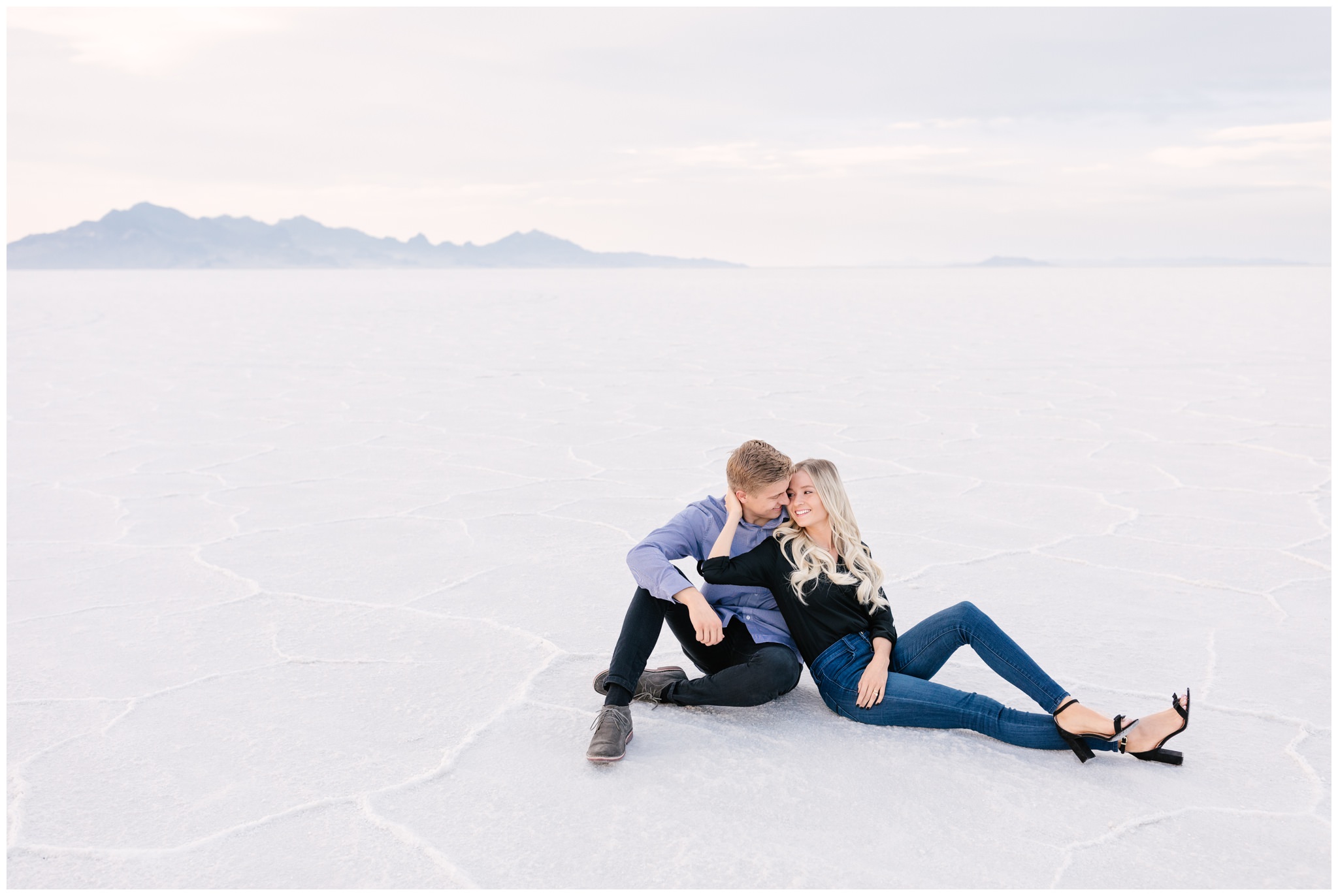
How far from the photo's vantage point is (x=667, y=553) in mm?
2133

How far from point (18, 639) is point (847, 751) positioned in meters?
1.89

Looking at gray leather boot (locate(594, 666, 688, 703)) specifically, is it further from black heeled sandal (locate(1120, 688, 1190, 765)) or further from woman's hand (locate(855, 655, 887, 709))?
black heeled sandal (locate(1120, 688, 1190, 765))

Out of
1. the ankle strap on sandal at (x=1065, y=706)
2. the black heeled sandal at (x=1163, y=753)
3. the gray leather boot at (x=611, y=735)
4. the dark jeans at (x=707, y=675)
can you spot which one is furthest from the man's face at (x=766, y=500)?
the black heeled sandal at (x=1163, y=753)

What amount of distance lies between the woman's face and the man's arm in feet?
0.77

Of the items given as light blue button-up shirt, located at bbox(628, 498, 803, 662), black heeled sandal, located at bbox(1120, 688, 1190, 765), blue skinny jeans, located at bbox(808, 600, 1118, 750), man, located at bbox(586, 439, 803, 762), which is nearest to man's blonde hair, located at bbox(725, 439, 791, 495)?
man, located at bbox(586, 439, 803, 762)

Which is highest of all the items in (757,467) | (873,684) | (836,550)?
(757,467)

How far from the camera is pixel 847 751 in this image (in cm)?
196

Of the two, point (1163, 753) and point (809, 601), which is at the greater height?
point (809, 601)

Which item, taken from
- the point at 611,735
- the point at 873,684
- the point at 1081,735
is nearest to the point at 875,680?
the point at 873,684

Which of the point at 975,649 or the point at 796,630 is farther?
the point at 796,630

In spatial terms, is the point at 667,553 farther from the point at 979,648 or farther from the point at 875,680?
the point at 979,648

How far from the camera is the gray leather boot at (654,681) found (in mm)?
2129

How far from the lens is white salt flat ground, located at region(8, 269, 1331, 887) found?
1671 mm

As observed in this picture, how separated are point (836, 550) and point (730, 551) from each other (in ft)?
0.68
